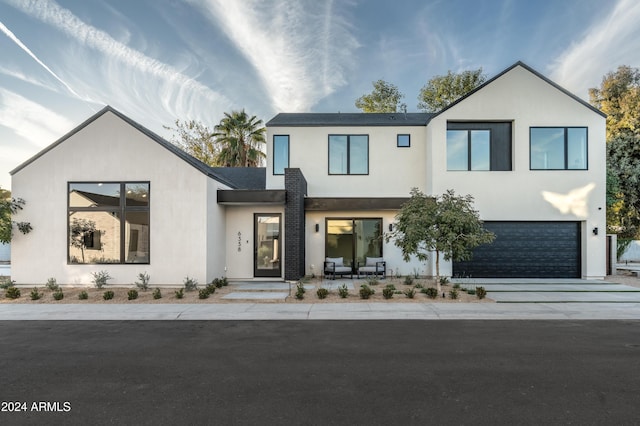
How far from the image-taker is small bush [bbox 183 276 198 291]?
10.8 metres

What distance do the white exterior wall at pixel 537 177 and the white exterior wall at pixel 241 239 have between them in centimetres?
772

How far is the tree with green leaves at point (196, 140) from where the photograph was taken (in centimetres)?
3344

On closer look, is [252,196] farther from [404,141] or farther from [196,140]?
[196,140]

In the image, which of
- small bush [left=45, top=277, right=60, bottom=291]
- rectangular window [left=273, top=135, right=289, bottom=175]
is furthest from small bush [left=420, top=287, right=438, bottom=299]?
small bush [left=45, top=277, right=60, bottom=291]

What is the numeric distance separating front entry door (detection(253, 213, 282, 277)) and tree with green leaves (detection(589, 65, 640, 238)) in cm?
1917

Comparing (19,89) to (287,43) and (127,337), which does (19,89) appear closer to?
(287,43)

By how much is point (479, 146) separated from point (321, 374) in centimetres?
1258

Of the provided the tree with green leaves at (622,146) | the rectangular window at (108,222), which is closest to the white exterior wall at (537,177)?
the tree with green leaves at (622,146)

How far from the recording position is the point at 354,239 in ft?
46.3

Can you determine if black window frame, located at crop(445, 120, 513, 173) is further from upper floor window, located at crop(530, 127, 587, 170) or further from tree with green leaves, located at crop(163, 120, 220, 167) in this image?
tree with green leaves, located at crop(163, 120, 220, 167)

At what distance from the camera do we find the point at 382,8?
16.8 metres

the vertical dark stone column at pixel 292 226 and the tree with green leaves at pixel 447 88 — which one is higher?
the tree with green leaves at pixel 447 88

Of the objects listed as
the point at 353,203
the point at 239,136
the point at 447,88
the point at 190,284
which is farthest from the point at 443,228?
the point at 447,88

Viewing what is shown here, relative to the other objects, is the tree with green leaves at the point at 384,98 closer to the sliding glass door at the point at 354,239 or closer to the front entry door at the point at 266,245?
the sliding glass door at the point at 354,239
